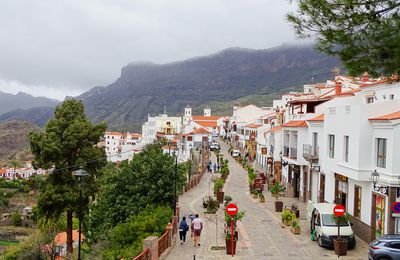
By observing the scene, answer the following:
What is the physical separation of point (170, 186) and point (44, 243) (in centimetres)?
1573

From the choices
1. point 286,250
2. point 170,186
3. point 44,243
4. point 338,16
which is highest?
point 338,16

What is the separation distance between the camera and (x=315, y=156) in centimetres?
3180

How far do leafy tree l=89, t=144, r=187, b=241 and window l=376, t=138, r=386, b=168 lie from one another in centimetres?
1192

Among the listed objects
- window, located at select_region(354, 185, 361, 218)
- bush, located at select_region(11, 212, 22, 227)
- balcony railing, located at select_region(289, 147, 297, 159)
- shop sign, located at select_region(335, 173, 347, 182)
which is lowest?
bush, located at select_region(11, 212, 22, 227)

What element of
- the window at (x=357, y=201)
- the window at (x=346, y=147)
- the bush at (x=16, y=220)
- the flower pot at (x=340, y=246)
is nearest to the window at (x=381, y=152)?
the window at (x=357, y=201)

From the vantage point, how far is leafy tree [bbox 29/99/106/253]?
30516mm

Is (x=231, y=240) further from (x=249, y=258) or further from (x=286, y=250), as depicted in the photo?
(x=286, y=250)

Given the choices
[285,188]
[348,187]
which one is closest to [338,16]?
[348,187]

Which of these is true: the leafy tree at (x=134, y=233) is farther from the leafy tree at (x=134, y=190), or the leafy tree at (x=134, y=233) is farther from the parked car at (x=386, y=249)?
the parked car at (x=386, y=249)

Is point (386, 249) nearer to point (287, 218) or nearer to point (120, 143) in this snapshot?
point (287, 218)

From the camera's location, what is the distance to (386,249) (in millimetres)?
17234

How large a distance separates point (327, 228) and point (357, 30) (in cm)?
1250

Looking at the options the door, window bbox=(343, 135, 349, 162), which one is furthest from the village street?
window bbox=(343, 135, 349, 162)

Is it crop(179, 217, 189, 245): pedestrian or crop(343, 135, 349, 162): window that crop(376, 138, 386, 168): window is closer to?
crop(343, 135, 349, 162): window
